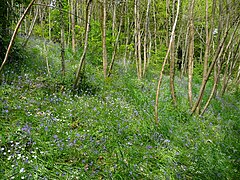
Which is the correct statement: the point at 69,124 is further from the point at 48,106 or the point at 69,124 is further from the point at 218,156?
the point at 218,156

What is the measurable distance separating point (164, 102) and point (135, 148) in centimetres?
278

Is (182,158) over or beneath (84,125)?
beneath

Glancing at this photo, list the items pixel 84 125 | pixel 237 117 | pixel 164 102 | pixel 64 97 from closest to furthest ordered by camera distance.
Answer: pixel 84 125
pixel 64 97
pixel 164 102
pixel 237 117

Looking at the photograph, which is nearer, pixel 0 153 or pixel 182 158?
pixel 0 153

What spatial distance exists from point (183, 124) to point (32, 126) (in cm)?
330

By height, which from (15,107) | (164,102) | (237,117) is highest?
(15,107)

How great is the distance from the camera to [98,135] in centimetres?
393

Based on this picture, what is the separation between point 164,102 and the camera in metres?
6.28

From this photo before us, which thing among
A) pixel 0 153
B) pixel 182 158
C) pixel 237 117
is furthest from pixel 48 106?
pixel 237 117

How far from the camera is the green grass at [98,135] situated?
3078 millimetres

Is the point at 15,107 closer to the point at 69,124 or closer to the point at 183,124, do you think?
the point at 69,124

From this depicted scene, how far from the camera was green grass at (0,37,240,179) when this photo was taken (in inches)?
121

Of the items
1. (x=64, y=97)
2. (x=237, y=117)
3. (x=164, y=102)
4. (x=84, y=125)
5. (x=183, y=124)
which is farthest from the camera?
(x=237, y=117)

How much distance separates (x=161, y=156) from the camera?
382 centimetres
